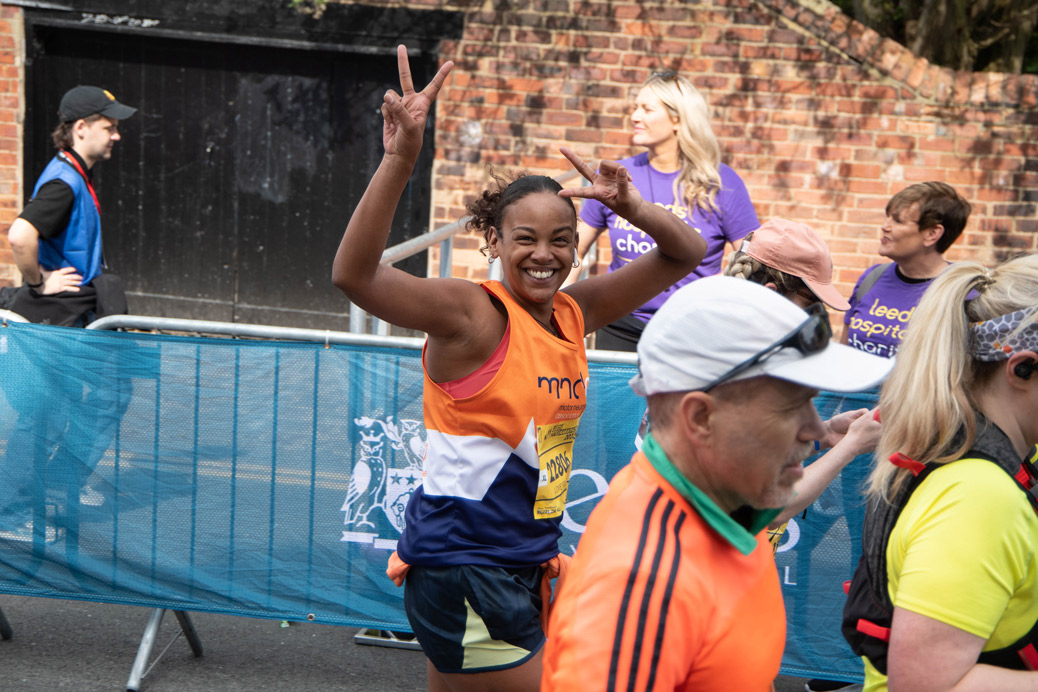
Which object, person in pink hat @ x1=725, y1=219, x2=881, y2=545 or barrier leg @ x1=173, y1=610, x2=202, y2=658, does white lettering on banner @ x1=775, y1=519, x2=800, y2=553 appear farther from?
barrier leg @ x1=173, y1=610, x2=202, y2=658

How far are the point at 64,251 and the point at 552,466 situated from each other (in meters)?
3.72

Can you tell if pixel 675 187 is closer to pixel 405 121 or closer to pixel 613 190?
pixel 613 190

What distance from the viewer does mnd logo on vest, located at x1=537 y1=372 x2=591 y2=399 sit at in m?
2.79

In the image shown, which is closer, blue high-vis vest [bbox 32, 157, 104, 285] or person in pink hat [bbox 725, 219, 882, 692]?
person in pink hat [bbox 725, 219, 882, 692]

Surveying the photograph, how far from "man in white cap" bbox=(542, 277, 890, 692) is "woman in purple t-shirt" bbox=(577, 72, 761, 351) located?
3.51 meters

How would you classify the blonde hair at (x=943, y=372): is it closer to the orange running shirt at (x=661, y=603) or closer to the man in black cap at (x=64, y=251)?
the orange running shirt at (x=661, y=603)

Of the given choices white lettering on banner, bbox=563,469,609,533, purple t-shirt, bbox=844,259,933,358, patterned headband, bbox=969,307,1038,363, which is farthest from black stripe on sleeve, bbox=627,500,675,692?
purple t-shirt, bbox=844,259,933,358

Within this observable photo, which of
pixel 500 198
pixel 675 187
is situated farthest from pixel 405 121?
pixel 675 187

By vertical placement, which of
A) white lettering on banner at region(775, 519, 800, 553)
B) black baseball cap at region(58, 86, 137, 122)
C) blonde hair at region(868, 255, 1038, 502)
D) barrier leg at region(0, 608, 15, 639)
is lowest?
barrier leg at region(0, 608, 15, 639)

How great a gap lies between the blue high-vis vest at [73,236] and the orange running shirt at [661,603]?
4636 mm

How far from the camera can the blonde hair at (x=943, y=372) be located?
2080 mm

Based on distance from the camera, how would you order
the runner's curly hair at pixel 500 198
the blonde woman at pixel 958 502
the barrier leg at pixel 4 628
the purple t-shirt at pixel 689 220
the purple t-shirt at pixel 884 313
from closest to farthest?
the blonde woman at pixel 958 502
the runner's curly hair at pixel 500 198
the barrier leg at pixel 4 628
the purple t-shirt at pixel 884 313
the purple t-shirt at pixel 689 220

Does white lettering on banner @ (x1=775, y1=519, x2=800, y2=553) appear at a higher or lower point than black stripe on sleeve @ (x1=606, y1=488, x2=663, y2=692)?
lower

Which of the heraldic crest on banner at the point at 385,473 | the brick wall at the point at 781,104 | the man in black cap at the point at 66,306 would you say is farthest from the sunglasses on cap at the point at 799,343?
the brick wall at the point at 781,104
